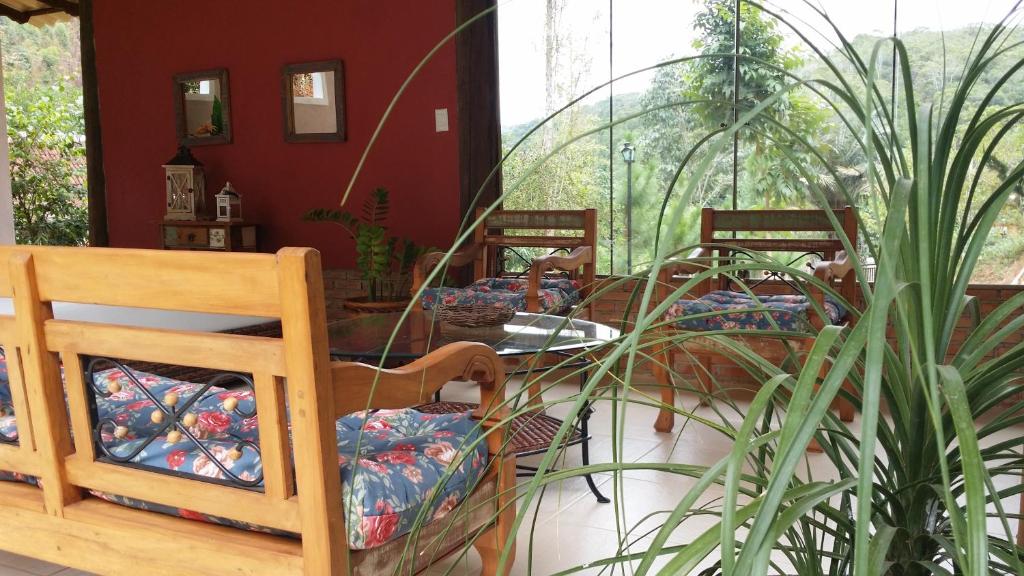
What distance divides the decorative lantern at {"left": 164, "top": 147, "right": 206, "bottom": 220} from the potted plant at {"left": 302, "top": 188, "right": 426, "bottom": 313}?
1224 mm

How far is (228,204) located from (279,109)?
70 centimetres

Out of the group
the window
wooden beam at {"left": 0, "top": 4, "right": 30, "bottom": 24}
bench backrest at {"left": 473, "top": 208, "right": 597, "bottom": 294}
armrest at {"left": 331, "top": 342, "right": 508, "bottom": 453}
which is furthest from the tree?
wooden beam at {"left": 0, "top": 4, "right": 30, "bottom": 24}

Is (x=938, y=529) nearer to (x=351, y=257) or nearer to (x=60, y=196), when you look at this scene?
(x=351, y=257)

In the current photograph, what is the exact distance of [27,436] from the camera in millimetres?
1689

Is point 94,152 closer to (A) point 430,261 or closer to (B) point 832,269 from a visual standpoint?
(A) point 430,261

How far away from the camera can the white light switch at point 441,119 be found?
5.11 metres

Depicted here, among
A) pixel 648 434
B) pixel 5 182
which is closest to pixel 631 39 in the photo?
pixel 648 434

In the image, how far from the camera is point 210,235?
5.71 meters

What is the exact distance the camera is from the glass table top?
272 centimetres

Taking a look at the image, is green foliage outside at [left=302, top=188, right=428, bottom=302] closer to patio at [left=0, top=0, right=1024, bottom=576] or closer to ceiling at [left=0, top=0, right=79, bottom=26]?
patio at [left=0, top=0, right=1024, bottom=576]

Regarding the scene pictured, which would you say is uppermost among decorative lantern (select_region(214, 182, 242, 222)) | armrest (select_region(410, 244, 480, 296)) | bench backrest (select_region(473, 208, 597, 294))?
decorative lantern (select_region(214, 182, 242, 222))

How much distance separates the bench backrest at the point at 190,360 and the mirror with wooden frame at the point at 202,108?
179 inches

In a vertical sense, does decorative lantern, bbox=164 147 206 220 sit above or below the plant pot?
above

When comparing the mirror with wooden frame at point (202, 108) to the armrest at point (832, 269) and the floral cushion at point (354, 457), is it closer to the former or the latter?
the armrest at point (832, 269)
